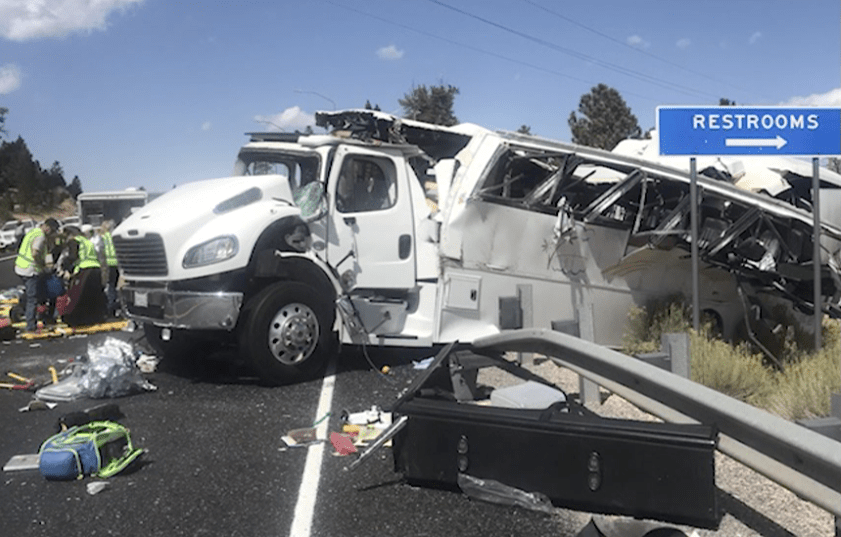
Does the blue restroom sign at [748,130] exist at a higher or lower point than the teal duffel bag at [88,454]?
higher

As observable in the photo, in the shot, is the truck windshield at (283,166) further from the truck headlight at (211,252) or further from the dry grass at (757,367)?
the dry grass at (757,367)

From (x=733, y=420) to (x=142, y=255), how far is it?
579 centimetres

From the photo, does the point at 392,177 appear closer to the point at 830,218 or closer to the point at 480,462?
the point at 830,218

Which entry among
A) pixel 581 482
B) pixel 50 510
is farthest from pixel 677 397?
pixel 50 510

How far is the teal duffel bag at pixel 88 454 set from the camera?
15.3 ft

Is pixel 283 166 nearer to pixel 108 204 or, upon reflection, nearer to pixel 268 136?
pixel 268 136

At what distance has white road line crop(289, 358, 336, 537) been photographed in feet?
12.9

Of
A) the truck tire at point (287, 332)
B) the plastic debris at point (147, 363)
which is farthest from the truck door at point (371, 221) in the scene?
the plastic debris at point (147, 363)

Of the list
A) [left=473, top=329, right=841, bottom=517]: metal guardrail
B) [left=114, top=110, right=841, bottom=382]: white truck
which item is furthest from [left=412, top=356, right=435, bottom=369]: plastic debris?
[left=473, top=329, right=841, bottom=517]: metal guardrail

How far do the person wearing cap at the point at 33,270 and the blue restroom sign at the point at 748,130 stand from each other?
9.04m

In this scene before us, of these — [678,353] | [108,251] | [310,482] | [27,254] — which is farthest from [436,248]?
[108,251]

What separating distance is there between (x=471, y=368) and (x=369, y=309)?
3.37m

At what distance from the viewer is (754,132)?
627cm

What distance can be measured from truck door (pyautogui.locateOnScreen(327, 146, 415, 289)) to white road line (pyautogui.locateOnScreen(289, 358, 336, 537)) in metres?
1.63
